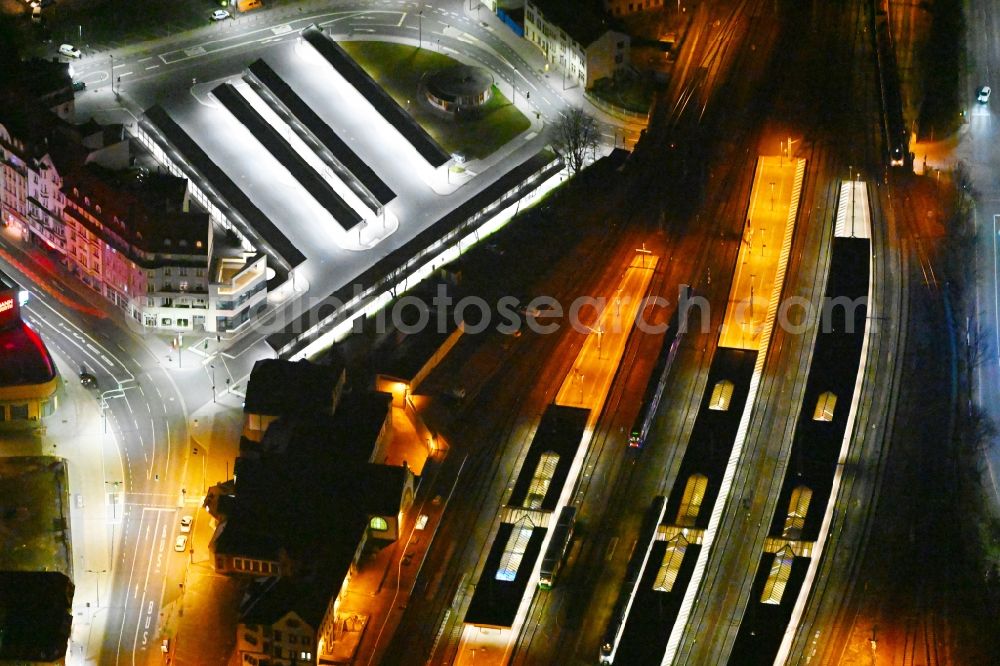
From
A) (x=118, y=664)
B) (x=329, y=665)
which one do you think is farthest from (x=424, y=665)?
(x=118, y=664)

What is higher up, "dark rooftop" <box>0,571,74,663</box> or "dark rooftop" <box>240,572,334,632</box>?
"dark rooftop" <box>240,572,334,632</box>

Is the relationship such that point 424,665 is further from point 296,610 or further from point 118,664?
point 118,664

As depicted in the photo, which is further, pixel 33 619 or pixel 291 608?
pixel 291 608

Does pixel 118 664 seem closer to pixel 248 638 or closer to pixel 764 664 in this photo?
pixel 248 638

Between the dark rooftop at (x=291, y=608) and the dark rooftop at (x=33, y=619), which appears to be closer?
the dark rooftop at (x=33, y=619)

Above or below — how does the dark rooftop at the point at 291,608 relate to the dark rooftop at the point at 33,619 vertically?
above

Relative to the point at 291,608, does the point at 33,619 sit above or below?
below

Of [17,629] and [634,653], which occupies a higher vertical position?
[634,653]

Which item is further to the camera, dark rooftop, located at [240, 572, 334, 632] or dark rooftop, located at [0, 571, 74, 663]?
dark rooftop, located at [240, 572, 334, 632]
